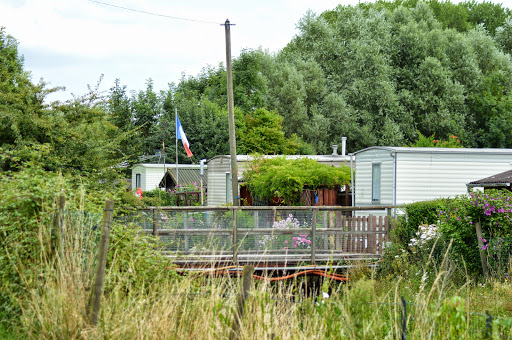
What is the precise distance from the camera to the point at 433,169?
18.4 metres

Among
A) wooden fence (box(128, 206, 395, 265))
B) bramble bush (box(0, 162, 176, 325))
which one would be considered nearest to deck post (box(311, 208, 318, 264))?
wooden fence (box(128, 206, 395, 265))

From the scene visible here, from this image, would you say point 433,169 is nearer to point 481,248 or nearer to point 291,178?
point 291,178

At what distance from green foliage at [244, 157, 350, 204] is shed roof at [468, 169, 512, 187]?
6399 mm

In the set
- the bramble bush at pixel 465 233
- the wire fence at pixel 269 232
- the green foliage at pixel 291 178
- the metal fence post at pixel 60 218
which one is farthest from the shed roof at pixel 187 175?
the metal fence post at pixel 60 218

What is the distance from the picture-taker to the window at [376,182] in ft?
63.7

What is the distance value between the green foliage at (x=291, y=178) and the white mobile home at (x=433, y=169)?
4.43m

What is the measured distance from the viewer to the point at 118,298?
617cm

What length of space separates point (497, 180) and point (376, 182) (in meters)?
3.91

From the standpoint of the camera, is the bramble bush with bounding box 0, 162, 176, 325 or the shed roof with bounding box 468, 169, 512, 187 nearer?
the bramble bush with bounding box 0, 162, 176, 325

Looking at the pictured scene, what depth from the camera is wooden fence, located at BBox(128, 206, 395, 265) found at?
1238 cm

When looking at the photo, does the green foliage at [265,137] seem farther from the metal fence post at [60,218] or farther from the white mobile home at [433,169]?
the metal fence post at [60,218]

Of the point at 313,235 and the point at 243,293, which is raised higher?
the point at 243,293

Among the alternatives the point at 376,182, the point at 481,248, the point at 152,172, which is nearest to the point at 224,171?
the point at 376,182

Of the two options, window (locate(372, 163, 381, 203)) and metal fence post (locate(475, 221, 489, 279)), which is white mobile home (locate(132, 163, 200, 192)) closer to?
window (locate(372, 163, 381, 203))
